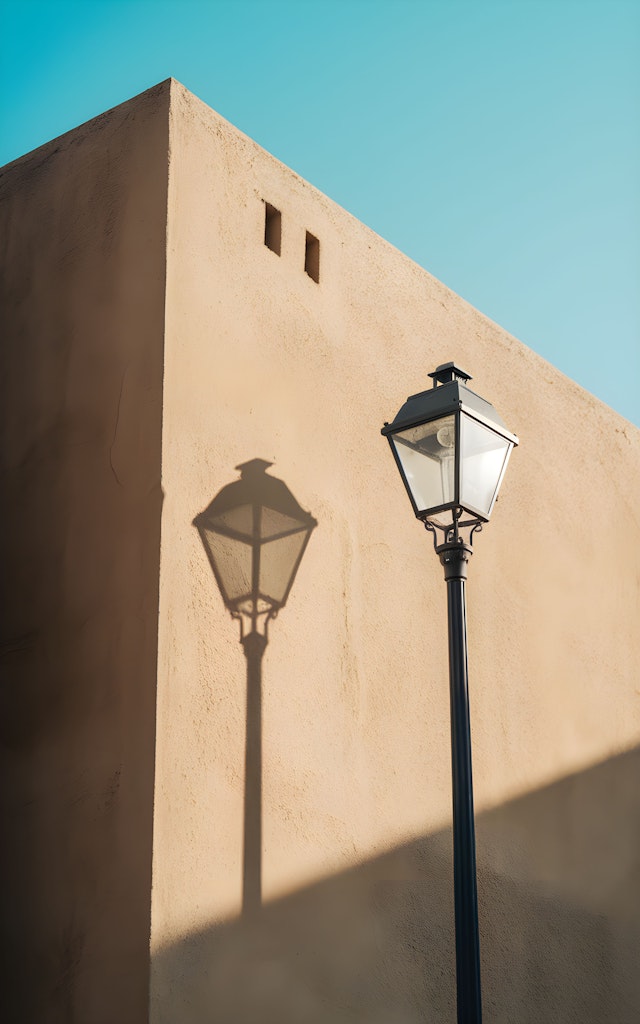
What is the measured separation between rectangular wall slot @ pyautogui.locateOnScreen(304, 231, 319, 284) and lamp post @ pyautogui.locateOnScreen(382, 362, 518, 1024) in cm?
122

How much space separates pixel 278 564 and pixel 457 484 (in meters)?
0.92

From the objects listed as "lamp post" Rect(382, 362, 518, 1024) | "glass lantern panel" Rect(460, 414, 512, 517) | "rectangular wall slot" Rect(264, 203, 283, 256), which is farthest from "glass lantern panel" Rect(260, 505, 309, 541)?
"rectangular wall slot" Rect(264, 203, 283, 256)

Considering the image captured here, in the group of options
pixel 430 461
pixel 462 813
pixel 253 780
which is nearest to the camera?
pixel 462 813

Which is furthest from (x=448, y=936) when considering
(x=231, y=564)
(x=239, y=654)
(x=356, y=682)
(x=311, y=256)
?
(x=311, y=256)

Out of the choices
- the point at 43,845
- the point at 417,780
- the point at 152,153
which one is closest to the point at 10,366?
the point at 152,153

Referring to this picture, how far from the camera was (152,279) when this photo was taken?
403 cm

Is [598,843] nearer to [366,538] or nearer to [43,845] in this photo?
[366,538]

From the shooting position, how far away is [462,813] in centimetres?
332

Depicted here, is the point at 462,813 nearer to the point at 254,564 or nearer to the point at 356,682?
the point at 356,682

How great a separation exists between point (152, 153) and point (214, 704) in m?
2.13

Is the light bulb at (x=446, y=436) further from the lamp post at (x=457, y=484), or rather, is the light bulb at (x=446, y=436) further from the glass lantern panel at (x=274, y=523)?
the glass lantern panel at (x=274, y=523)

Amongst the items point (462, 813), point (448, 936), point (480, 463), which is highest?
point (480, 463)

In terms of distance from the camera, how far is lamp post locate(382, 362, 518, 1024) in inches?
132

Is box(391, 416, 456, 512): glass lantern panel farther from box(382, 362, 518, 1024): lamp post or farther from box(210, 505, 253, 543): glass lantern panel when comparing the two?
box(210, 505, 253, 543): glass lantern panel
